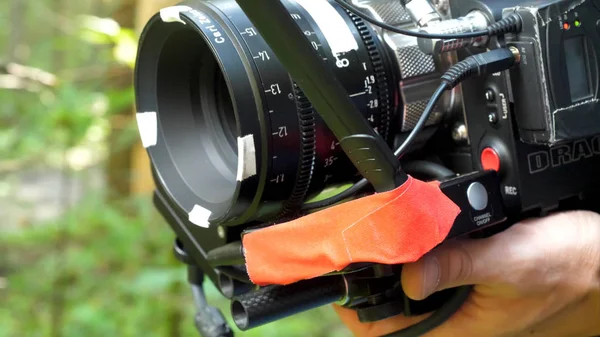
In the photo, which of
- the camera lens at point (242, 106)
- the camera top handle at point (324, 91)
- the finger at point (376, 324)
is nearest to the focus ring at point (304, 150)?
the camera lens at point (242, 106)

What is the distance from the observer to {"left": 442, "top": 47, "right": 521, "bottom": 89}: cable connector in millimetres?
591

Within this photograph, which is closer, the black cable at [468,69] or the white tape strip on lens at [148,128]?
the black cable at [468,69]

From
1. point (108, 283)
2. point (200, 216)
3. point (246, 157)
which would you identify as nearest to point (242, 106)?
point (246, 157)

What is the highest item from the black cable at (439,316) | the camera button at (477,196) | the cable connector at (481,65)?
the cable connector at (481,65)

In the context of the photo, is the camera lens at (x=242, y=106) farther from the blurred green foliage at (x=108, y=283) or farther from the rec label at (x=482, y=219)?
the blurred green foliage at (x=108, y=283)

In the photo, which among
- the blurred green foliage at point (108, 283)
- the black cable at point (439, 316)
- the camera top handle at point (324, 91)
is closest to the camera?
the camera top handle at point (324, 91)

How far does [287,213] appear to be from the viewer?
0.67 m

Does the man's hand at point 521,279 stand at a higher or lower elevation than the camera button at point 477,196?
lower

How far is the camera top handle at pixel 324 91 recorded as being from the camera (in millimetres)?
455

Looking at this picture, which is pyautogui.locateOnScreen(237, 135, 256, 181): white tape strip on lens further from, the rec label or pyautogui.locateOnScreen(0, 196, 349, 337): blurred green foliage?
pyautogui.locateOnScreen(0, 196, 349, 337): blurred green foliage

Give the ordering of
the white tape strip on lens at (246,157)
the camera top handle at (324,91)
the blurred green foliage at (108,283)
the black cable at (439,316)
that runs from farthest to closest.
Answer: the blurred green foliage at (108,283) → the black cable at (439,316) → the white tape strip on lens at (246,157) → the camera top handle at (324,91)

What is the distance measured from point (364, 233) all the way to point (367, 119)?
0.57 ft

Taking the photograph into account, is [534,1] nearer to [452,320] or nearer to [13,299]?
[452,320]

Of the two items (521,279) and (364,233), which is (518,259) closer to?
(521,279)
